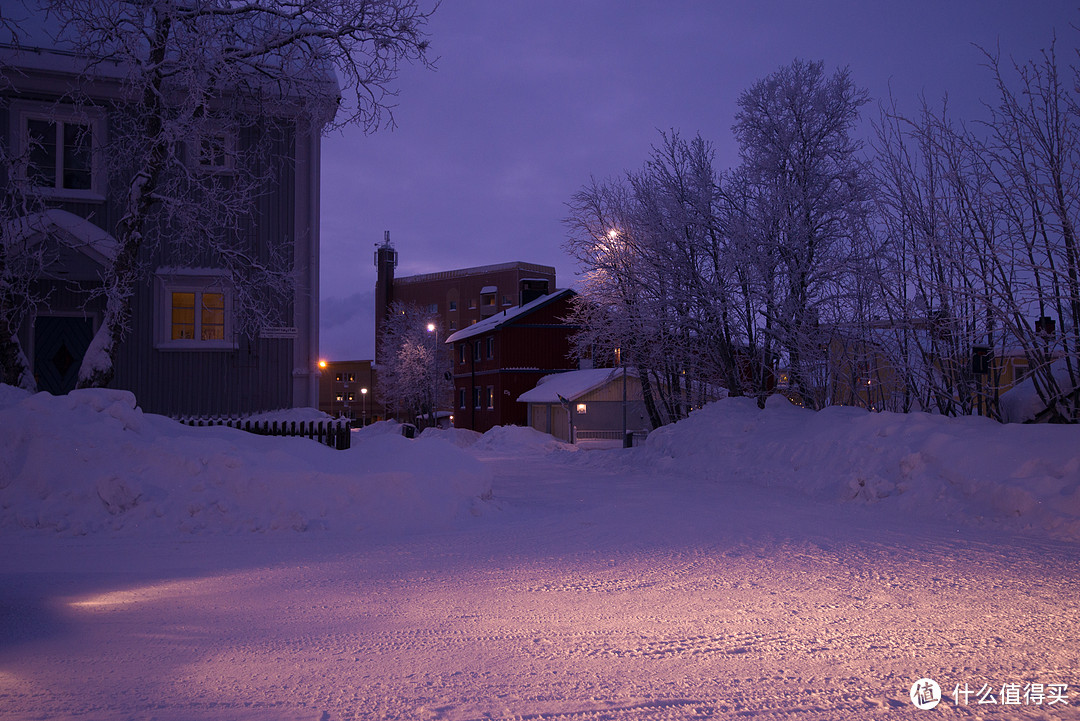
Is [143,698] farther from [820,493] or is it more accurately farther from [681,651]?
[820,493]

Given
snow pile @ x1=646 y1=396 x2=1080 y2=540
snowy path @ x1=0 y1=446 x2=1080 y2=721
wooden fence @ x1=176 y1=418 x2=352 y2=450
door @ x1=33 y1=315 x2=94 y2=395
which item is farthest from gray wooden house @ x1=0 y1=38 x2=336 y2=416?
snow pile @ x1=646 y1=396 x2=1080 y2=540

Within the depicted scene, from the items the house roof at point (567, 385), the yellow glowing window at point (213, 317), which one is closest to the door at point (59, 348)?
the yellow glowing window at point (213, 317)

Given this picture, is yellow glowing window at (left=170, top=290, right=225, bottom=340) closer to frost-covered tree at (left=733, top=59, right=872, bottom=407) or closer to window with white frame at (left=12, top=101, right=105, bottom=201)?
window with white frame at (left=12, top=101, right=105, bottom=201)

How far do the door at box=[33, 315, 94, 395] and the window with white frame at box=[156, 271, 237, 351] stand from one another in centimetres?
163

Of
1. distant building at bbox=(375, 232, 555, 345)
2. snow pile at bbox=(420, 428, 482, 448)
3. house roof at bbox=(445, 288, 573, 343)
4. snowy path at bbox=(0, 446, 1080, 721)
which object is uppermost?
distant building at bbox=(375, 232, 555, 345)

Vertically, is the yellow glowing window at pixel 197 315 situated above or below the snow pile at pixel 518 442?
above

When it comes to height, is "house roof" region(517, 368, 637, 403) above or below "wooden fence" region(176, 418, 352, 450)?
above

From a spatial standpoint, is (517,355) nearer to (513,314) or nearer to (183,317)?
(513,314)

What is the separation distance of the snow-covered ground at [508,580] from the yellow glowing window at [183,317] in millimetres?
6027

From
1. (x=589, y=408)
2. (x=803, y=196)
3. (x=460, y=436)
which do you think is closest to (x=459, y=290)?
(x=460, y=436)

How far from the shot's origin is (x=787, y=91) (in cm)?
2052

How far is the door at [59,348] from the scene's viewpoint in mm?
16297

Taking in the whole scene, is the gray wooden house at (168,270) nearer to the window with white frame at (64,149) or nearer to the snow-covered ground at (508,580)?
the window with white frame at (64,149)

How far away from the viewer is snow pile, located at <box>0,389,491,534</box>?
30.6ft
